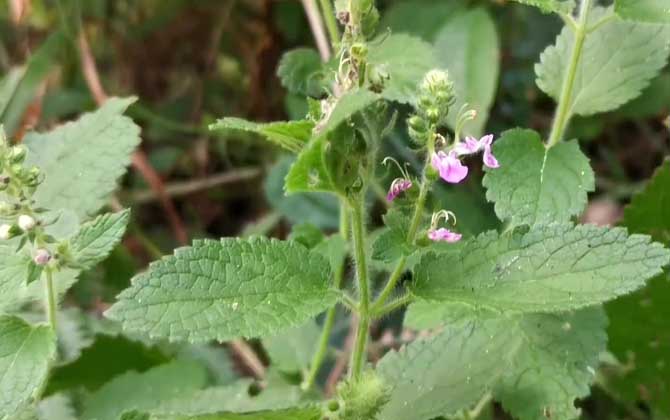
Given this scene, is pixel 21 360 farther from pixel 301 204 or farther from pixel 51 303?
pixel 301 204

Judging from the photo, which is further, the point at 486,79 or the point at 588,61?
the point at 486,79

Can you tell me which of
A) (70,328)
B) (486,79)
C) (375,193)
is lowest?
(70,328)

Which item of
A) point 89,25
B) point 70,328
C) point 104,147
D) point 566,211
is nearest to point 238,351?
point 70,328

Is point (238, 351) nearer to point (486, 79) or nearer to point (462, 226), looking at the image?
point (462, 226)

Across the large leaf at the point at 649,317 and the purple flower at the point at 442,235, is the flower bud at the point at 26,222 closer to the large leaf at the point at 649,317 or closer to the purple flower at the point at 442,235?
the purple flower at the point at 442,235

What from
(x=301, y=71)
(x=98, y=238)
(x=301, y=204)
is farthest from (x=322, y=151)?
(x=301, y=204)

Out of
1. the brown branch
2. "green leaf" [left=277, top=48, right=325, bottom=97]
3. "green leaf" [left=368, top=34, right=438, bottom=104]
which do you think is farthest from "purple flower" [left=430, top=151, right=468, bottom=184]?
the brown branch
